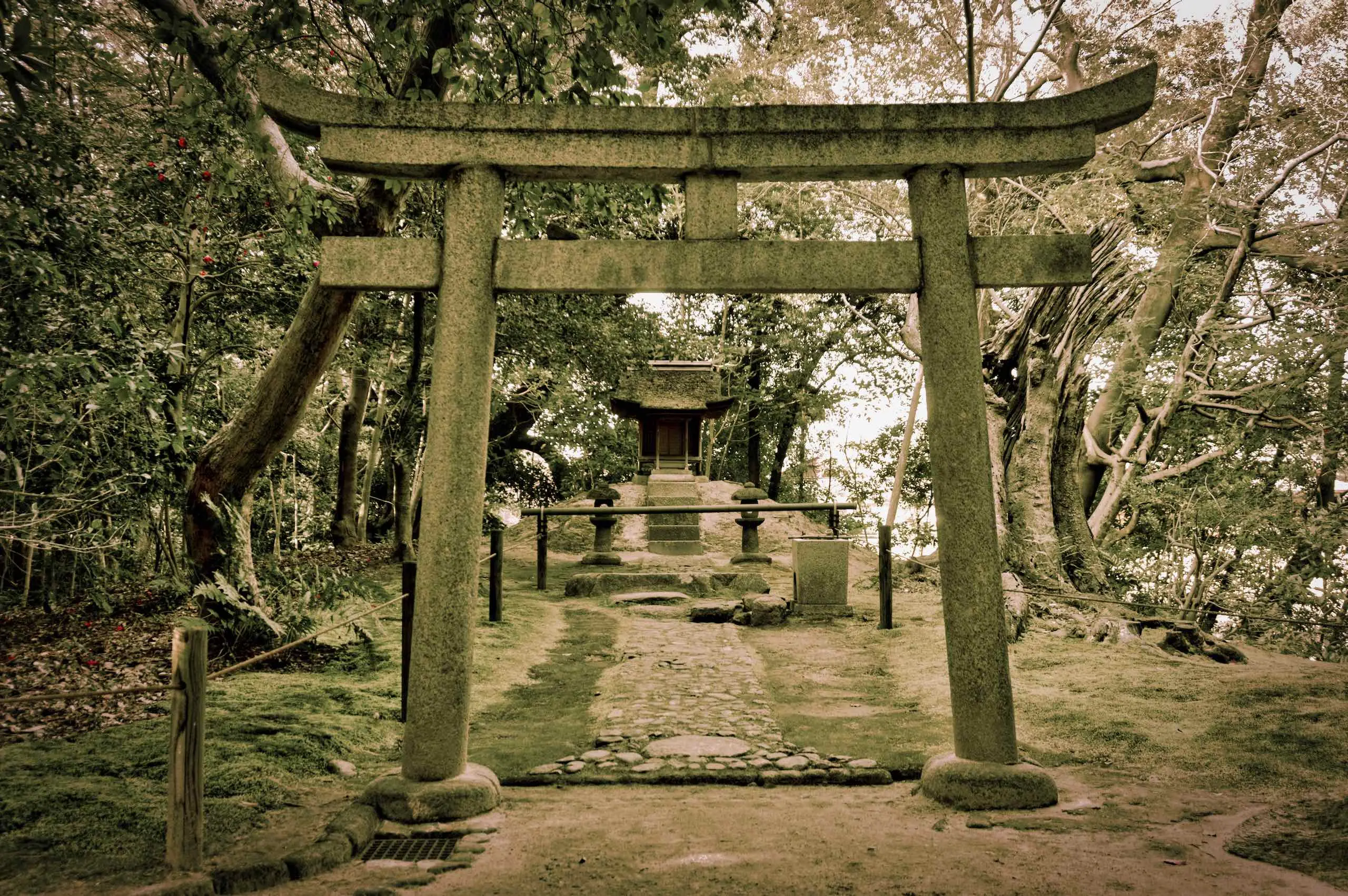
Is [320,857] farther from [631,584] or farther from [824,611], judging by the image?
[631,584]

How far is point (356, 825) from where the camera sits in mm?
3592

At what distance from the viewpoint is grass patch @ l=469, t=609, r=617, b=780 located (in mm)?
5145

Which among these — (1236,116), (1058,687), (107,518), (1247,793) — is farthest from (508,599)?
(1236,116)

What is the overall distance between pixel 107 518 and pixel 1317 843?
28.8 ft

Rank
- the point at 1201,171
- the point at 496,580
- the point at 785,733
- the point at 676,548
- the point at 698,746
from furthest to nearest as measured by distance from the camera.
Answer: the point at 676,548
the point at 1201,171
the point at 496,580
the point at 785,733
the point at 698,746

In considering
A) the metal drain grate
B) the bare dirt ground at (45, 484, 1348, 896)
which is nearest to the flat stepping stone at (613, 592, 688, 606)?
the bare dirt ground at (45, 484, 1348, 896)

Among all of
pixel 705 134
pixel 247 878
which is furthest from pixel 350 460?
pixel 247 878

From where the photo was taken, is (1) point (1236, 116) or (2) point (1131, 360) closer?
(1) point (1236, 116)

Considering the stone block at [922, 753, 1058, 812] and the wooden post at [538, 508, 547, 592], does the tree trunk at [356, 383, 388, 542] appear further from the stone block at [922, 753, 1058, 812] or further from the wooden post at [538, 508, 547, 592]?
the stone block at [922, 753, 1058, 812]

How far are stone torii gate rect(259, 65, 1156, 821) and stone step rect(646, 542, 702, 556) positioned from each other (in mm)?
12155

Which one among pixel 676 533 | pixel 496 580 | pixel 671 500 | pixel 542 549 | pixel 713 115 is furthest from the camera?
pixel 671 500

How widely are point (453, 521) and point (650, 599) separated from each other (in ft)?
25.5

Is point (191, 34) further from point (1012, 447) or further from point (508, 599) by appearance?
point (1012, 447)

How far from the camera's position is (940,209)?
446 centimetres
